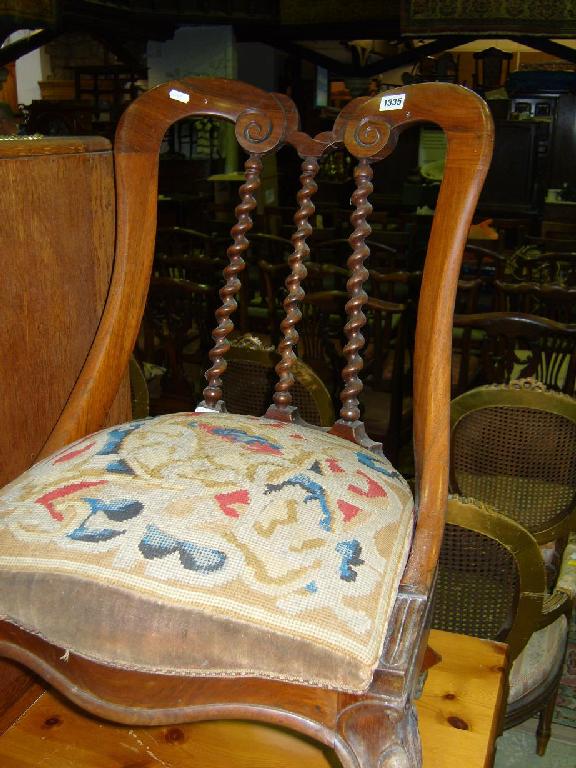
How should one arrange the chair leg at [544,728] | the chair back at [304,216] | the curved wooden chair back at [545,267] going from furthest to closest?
the curved wooden chair back at [545,267], the chair leg at [544,728], the chair back at [304,216]

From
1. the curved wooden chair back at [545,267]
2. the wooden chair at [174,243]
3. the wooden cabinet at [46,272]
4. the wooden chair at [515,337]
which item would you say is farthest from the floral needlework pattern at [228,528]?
the wooden chair at [174,243]

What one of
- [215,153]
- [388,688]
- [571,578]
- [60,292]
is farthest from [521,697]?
[215,153]

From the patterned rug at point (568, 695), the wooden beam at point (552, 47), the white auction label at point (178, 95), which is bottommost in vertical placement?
the patterned rug at point (568, 695)

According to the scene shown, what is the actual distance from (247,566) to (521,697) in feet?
3.16

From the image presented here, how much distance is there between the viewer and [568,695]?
68.1 inches

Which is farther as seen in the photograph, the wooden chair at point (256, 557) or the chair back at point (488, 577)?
the chair back at point (488, 577)

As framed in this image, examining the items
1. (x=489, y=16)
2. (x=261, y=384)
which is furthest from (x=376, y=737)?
(x=489, y=16)

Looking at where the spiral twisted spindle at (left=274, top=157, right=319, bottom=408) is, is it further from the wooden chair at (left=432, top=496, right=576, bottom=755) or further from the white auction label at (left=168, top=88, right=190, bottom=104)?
the wooden chair at (left=432, top=496, right=576, bottom=755)

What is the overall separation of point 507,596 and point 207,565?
742mm

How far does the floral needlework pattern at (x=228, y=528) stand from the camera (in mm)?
578

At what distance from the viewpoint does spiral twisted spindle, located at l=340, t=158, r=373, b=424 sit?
874 mm

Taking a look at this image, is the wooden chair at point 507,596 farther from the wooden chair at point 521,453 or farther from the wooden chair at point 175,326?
the wooden chair at point 175,326

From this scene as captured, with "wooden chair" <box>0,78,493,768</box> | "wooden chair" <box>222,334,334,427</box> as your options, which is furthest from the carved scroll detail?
"wooden chair" <box>222,334,334,427</box>

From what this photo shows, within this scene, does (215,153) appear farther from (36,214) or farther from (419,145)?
(36,214)
